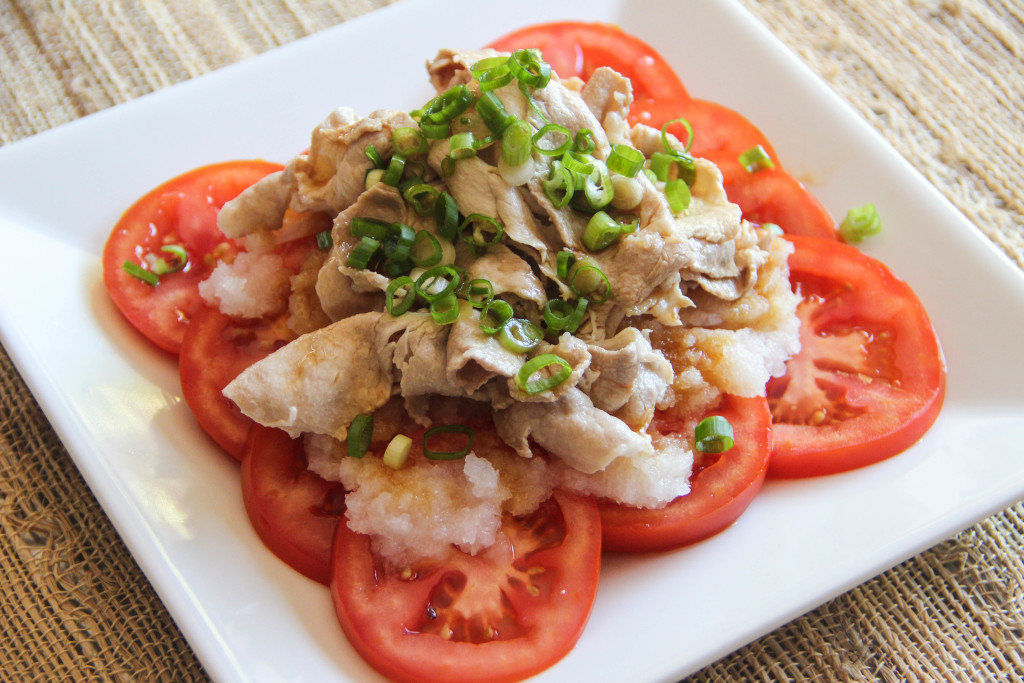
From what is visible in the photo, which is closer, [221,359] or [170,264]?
[221,359]

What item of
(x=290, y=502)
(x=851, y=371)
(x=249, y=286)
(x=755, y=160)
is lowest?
(x=290, y=502)

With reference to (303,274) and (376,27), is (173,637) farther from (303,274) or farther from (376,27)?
(376,27)

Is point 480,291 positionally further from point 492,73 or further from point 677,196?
point 677,196

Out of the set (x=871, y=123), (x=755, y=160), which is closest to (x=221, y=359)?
(x=755, y=160)

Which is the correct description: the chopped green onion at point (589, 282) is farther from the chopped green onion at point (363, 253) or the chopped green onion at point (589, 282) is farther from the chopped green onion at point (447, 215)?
the chopped green onion at point (363, 253)

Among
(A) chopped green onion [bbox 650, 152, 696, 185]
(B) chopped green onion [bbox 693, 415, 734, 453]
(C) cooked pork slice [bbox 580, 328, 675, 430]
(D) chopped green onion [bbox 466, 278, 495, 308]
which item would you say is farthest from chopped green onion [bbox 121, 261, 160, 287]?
(B) chopped green onion [bbox 693, 415, 734, 453]

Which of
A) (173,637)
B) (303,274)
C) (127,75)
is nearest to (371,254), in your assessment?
(303,274)

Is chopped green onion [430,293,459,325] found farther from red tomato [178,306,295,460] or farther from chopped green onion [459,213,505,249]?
red tomato [178,306,295,460]
